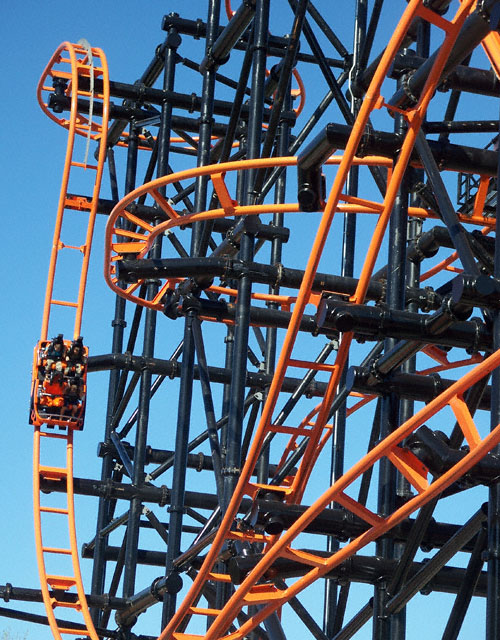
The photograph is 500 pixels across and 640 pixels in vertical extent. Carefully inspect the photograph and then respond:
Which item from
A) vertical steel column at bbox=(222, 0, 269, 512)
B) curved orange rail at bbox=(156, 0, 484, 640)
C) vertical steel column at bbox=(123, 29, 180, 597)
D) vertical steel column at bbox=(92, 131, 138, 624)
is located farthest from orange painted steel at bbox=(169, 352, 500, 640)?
vertical steel column at bbox=(92, 131, 138, 624)

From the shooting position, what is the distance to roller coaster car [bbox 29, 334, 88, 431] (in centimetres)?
1964

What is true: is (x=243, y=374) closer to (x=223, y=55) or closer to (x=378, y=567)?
(x=378, y=567)

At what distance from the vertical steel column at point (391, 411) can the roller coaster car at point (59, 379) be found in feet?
23.7

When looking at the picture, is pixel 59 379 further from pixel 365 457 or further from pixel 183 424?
pixel 365 457

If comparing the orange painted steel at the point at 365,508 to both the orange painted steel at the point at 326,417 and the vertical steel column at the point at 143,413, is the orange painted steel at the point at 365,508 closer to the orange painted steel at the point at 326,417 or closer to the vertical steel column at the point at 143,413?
the orange painted steel at the point at 326,417

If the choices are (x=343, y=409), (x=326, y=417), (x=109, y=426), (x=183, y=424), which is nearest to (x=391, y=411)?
(x=326, y=417)

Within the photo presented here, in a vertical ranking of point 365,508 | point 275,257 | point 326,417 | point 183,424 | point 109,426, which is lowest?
point 365,508

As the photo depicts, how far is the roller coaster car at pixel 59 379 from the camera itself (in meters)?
19.6

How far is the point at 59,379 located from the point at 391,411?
24.4ft

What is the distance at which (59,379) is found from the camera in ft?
64.5

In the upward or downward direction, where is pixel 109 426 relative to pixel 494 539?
Result: upward

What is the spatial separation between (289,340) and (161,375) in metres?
7.79

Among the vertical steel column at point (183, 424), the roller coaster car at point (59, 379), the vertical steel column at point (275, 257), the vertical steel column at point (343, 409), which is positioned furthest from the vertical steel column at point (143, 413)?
the vertical steel column at point (343, 409)

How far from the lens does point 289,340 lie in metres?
12.5
